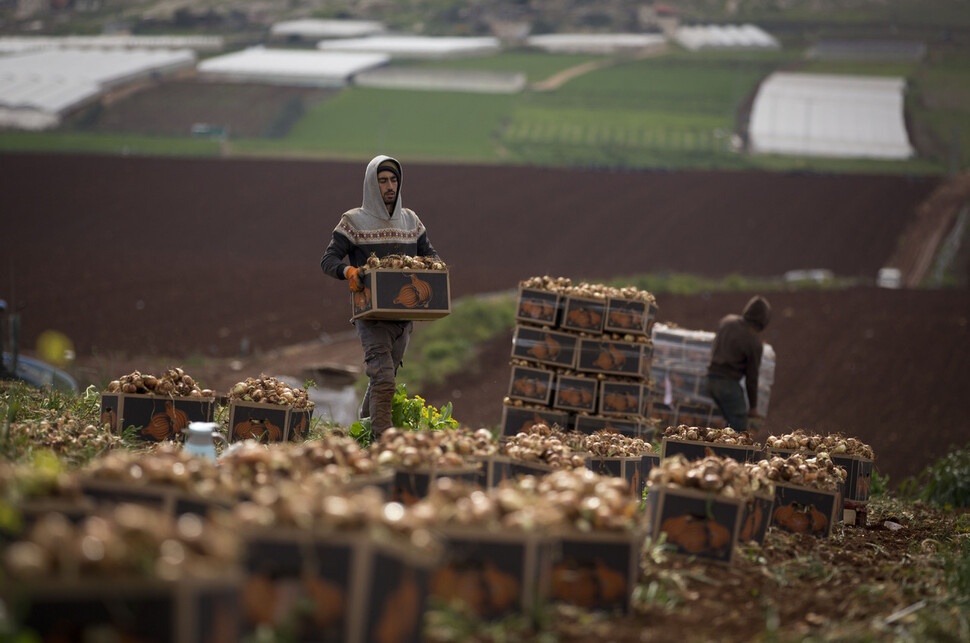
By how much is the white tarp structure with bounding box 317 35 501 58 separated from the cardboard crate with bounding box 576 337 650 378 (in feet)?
175

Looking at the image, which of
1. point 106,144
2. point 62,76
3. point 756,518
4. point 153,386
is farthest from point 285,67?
point 756,518

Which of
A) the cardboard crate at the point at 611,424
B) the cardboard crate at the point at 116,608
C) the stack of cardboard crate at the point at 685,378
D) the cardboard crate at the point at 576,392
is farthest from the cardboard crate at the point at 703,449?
the cardboard crate at the point at 116,608

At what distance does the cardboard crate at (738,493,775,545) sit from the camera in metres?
5.60

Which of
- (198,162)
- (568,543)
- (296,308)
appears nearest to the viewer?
(568,543)

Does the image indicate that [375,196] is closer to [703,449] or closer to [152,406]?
[152,406]

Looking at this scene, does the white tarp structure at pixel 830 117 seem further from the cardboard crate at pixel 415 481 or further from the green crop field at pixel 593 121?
the cardboard crate at pixel 415 481

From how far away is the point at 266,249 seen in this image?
30.0 metres

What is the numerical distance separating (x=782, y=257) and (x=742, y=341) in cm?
2227

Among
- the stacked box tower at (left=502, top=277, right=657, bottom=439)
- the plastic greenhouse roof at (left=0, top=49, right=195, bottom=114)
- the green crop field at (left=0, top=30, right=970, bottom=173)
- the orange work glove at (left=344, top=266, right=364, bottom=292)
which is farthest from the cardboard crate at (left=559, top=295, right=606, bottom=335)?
the plastic greenhouse roof at (left=0, top=49, right=195, bottom=114)

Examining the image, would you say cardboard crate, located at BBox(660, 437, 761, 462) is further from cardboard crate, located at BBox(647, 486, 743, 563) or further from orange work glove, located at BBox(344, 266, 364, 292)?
orange work glove, located at BBox(344, 266, 364, 292)

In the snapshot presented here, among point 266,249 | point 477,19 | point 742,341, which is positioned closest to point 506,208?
point 266,249

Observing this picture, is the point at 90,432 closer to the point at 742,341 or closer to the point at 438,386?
the point at 742,341

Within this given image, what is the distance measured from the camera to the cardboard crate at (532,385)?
962 cm

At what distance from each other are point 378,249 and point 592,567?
361 cm
